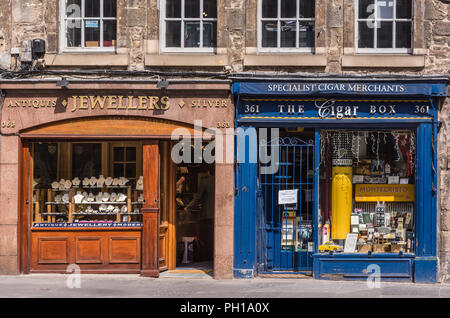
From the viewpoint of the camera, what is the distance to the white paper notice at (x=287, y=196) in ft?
45.0

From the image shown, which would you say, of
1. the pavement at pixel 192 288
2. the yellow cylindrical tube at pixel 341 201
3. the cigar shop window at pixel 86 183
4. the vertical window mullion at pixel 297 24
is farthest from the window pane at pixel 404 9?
the cigar shop window at pixel 86 183

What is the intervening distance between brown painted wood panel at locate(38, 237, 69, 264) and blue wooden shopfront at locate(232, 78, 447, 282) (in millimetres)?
2983

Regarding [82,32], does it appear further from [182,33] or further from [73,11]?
[182,33]

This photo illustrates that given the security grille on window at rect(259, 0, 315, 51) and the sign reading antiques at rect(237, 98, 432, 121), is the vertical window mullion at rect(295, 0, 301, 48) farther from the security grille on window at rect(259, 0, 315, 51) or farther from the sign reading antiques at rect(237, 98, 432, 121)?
the sign reading antiques at rect(237, 98, 432, 121)

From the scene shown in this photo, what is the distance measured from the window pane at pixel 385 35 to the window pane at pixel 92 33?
4.89 m

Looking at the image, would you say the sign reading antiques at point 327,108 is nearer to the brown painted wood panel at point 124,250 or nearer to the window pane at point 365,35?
the window pane at point 365,35

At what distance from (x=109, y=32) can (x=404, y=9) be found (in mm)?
5137

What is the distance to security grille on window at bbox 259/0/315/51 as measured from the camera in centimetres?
1366

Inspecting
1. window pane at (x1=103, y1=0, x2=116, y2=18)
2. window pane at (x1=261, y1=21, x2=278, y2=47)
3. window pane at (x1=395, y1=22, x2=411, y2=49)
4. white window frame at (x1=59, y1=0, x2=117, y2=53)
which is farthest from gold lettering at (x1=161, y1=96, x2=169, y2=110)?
window pane at (x1=395, y1=22, x2=411, y2=49)

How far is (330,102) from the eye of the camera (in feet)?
43.9

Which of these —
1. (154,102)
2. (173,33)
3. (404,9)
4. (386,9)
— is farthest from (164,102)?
(404,9)

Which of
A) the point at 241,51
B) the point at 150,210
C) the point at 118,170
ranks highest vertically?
the point at 241,51

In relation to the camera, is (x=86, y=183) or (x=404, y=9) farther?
(x=86, y=183)

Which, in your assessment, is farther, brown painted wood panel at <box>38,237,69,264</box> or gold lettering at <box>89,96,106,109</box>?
brown painted wood panel at <box>38,237,69,264</box>
